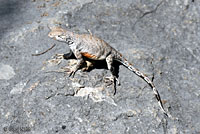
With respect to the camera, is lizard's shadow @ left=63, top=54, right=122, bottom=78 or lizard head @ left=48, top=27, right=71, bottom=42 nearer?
lizard head @ left=48, top=27, right=71, bottom=42

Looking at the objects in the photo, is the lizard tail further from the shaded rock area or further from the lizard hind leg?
the lizard hind leg

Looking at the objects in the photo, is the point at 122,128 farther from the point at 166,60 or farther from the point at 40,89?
the point at 166,60

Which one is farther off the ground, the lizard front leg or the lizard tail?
the lizard front leg

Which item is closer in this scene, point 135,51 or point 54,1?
point 135,51

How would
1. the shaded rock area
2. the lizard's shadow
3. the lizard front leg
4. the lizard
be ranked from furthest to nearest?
the lizard's shadow, the lizard, the lizard front leg, the shaded rock area

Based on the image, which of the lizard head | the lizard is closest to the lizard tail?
the lizard

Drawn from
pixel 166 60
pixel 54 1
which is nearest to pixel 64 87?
pixel 166 60

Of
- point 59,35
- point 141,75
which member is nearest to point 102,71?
point 141,75

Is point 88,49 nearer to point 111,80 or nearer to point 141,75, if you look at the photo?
point 111,80

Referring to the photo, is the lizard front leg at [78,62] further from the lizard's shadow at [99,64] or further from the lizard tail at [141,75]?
the lizard tail at [141,75]
